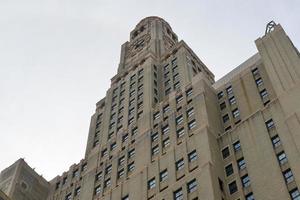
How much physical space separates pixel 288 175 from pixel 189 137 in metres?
16.5

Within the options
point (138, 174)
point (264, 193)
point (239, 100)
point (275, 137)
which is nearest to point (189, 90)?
point (239, 100)

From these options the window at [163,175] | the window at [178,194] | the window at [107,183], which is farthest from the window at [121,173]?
the window at [178,194]

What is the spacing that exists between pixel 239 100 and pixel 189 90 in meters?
9.33

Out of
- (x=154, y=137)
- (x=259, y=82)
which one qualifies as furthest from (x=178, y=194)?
(x=259, y=82)

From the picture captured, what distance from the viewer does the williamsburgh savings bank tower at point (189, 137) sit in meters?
56.9

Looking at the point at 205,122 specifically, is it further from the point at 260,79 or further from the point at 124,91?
the point at 124,91

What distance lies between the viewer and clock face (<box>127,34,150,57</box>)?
362 ft

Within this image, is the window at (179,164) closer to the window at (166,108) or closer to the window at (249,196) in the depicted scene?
the window at (249,196)

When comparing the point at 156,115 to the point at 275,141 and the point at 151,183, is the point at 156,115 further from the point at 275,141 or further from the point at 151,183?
the point at 275,141

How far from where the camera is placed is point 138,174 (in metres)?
68.0

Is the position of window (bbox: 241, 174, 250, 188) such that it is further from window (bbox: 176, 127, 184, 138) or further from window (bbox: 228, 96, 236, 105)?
window (bbox: 228, 96, 236, 105)

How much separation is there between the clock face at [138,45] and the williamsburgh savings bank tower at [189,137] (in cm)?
1092

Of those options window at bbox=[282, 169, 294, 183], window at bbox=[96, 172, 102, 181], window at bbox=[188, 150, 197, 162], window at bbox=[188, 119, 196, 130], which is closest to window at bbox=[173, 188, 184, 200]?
window at bbox=[188, 150, 197, 162]

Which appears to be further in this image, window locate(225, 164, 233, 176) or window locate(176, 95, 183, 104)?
window locate(176, 95, 183, 104)
